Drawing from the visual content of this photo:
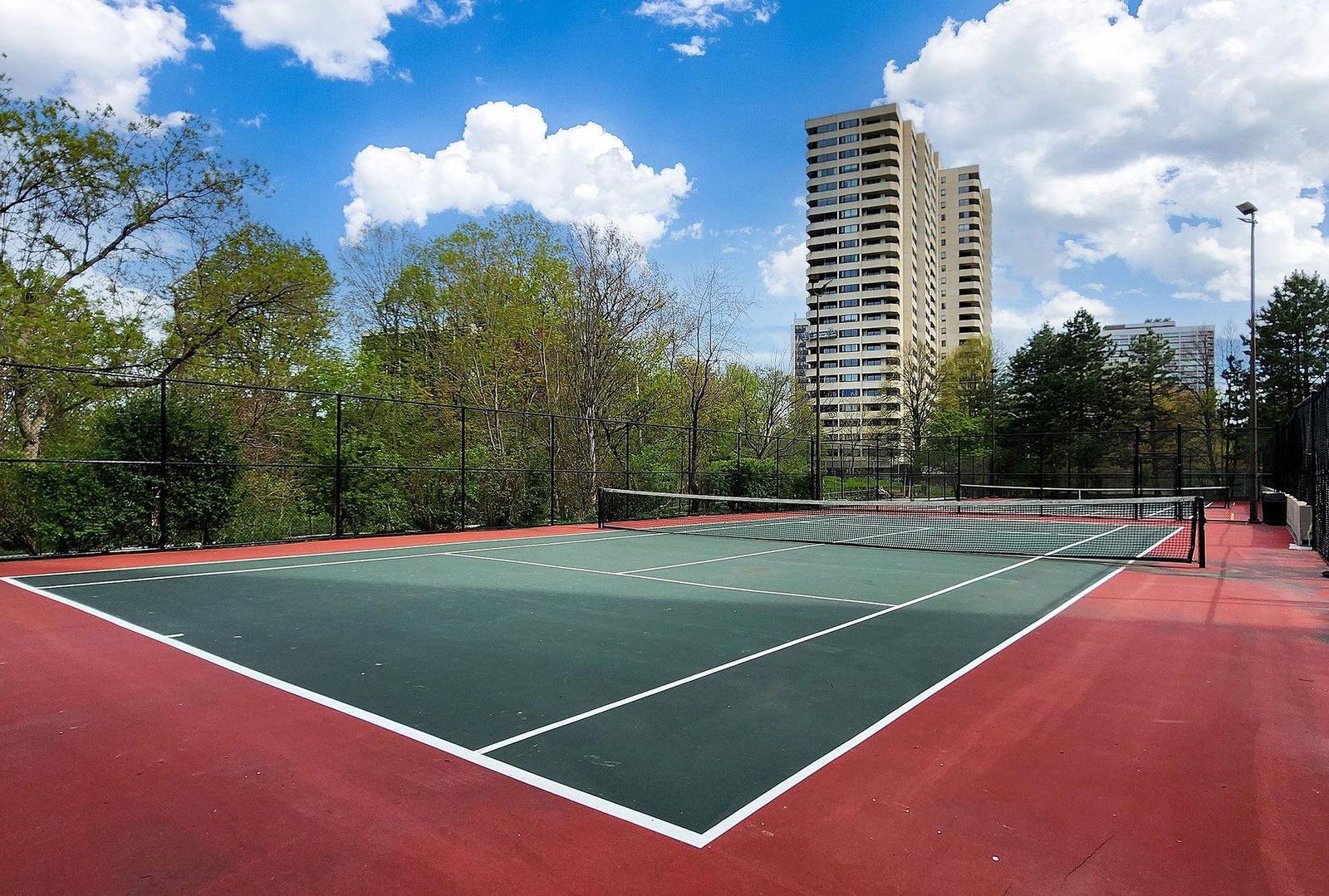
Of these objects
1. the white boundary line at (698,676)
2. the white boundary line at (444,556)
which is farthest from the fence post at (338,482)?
the white boundary line at (698,676)

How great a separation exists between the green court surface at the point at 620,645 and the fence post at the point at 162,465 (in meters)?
2.27

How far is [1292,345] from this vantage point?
134ft

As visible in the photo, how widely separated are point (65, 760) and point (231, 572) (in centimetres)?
726

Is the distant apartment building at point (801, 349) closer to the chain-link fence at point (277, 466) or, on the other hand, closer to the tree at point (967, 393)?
the tree at point (967, 393)

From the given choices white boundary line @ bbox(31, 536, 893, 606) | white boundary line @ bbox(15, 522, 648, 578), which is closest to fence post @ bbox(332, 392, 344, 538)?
white boundary line @ bbox(15, 522, 648, 578)

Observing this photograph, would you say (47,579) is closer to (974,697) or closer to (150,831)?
(150,831)

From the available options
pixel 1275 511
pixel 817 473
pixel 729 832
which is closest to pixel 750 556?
pixel 729 832

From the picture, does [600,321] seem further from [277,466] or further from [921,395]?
[921,395]

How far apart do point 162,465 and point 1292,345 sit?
52777mm

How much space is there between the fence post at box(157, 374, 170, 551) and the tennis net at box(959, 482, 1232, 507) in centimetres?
2492

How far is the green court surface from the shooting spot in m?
3.71

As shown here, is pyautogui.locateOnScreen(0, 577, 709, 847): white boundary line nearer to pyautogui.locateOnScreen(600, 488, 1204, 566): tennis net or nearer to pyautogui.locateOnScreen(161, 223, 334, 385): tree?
pyautogui.locateOnScreen(600, 488, 1204, 566): tennis net

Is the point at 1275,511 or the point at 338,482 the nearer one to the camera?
the point at 338,482

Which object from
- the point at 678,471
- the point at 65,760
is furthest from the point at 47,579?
the point at 678,471
